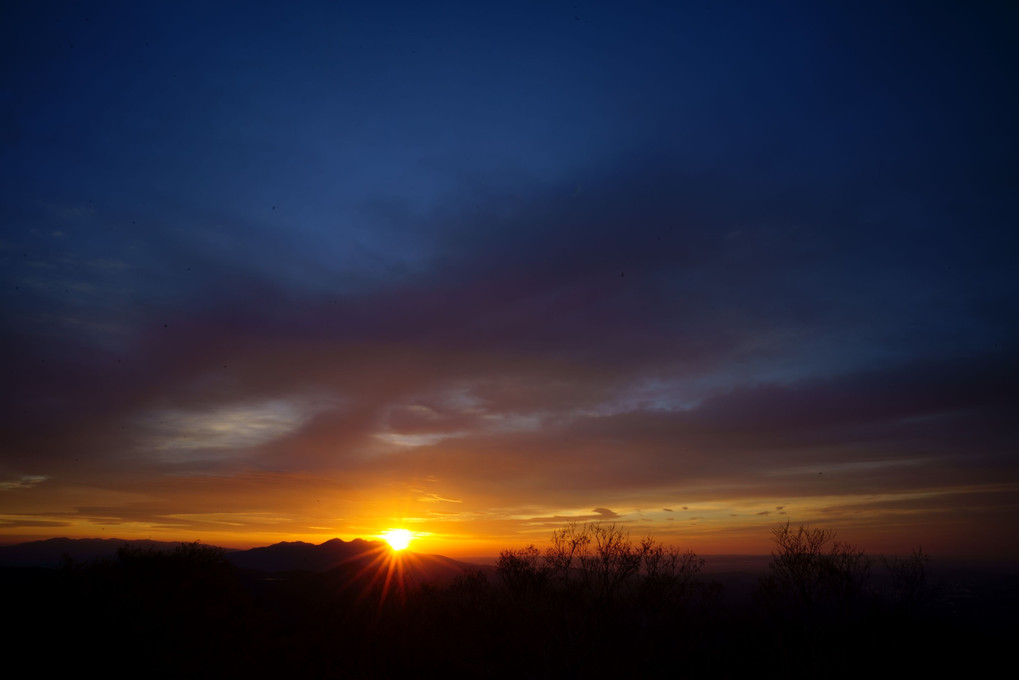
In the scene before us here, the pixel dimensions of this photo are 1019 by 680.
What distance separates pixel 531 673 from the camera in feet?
183

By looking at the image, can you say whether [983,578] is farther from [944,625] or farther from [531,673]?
[531,673]

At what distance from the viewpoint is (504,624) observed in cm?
6725

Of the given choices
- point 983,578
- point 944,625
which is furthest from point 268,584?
point 983,578

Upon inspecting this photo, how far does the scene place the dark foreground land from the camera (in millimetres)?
31297

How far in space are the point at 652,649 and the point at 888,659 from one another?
29.4 metres

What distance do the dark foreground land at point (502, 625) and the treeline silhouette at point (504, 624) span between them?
140mm

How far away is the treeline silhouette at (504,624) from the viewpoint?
31.3m

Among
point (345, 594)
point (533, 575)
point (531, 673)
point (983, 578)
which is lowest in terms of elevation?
→ point (983, 578)

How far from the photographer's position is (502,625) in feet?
221

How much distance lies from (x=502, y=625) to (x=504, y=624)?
0.38 meters

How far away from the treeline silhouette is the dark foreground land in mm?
140

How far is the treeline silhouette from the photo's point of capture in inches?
1233

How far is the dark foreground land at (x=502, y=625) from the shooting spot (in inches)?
1232

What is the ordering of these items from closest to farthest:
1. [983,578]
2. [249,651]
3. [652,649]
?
[249,651]
[652,649]
[983,578]
